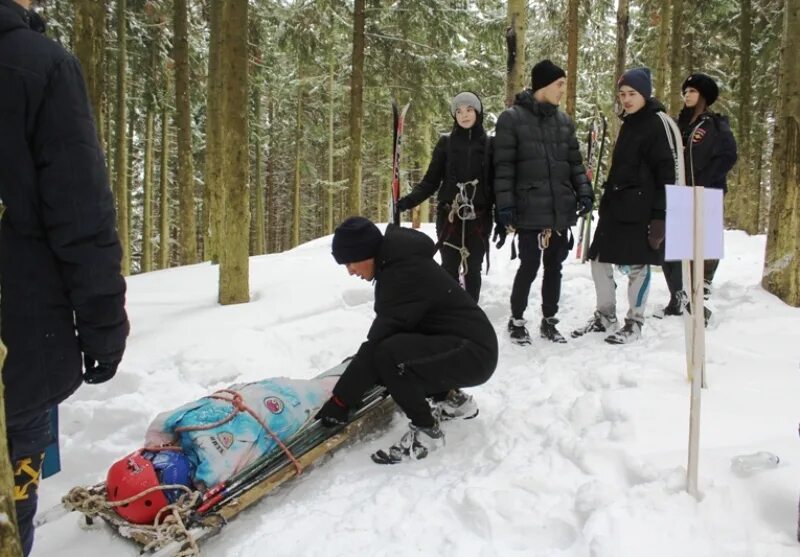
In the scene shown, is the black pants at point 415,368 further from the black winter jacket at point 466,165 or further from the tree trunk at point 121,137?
the tree trunk at point 121,137

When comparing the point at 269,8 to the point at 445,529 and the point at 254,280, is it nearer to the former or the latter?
the point at 254,280

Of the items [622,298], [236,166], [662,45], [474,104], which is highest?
[662,45]

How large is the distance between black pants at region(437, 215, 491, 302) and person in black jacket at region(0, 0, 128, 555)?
391 centimetres

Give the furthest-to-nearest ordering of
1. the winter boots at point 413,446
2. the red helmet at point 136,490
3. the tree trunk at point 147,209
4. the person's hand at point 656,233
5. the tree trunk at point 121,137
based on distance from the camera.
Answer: the tree trunk at point 147,209 → the tree trunk at point 121,137 → the person's hand at point 656,233 → the winter boots at point 413,446 → the red helmet at point 136,490

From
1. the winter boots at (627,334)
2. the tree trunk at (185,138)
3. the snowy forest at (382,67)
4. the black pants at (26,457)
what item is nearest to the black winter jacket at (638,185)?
the winter boots at (627,334)

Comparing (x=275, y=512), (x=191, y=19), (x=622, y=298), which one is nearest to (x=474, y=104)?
(x=622, y=298)

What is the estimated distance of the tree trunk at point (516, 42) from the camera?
7508mm

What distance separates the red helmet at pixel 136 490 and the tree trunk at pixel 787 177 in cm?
595

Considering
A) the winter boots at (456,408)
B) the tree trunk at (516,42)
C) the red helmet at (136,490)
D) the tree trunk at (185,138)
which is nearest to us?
the red helmet at (136,490)

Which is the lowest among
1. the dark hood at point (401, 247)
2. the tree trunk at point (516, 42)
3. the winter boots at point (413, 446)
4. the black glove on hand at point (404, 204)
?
the winter boots at point (413, 446)

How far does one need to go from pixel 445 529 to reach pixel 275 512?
97 cm

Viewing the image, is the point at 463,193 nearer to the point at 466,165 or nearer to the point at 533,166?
the point at 466,165

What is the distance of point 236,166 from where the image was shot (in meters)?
6.21

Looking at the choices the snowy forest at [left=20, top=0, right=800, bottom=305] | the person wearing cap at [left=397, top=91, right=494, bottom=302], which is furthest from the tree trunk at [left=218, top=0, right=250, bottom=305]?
the person wearing cap at [left=397, top=91, right=494, bottom=302]
